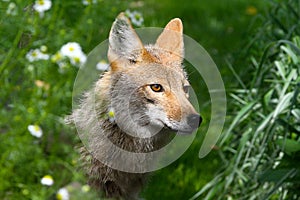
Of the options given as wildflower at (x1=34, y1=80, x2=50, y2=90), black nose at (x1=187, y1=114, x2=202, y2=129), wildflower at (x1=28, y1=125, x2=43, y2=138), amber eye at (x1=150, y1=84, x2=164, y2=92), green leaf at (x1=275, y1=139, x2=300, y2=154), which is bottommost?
green leaf at (x1=275, y1=139, x2=300, y2=154)

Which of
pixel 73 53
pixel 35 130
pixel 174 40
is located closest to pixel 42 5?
pixel 73 53

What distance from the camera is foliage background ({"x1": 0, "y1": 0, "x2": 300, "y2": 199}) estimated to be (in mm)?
3914

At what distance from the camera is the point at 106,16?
197 inches

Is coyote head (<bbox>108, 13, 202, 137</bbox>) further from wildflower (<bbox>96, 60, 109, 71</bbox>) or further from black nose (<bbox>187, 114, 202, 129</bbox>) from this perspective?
wildflower (<bbox>96, 60, 109, 71</bbox>)

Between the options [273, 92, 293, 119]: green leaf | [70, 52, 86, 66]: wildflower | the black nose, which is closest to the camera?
the black nose

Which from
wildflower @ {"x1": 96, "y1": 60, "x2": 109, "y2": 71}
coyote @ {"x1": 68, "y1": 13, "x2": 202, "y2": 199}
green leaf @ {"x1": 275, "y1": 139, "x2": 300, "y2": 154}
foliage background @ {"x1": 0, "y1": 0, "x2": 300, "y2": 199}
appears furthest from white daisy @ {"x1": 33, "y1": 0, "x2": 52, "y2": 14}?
green leaf @ {"x1": 275, "y1": 139, "x2": 300, "y2": 154}

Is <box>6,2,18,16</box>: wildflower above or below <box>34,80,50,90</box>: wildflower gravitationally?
above

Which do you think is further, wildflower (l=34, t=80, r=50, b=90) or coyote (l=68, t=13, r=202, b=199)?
wildflower (l=34, t=80, r=50, b=90)

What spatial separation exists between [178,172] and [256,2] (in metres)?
4.21

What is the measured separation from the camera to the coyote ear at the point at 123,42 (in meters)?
2.84

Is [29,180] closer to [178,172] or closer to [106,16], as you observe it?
[178,172]

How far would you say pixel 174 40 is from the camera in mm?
3125

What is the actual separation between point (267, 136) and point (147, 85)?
1.45 meters

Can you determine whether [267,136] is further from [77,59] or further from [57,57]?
[57,57]
